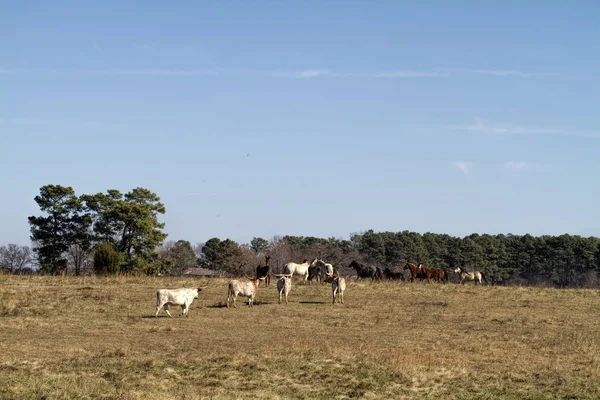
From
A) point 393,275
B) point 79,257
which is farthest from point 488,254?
point 79,257

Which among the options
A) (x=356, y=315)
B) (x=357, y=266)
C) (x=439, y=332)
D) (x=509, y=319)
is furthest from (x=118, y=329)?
(x=357, y=266)

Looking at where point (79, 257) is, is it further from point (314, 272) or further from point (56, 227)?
point (314, 272)

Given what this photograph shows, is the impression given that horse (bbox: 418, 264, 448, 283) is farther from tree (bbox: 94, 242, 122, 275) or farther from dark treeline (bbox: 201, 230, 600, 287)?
dark treeline (bbox: 201, 230, 600, 287)

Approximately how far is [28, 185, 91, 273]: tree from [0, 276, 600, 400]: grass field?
97.8 feet

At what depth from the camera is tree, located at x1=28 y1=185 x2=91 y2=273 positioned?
2431 inches

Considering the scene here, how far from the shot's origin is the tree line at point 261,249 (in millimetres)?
61781

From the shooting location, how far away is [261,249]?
10825cm

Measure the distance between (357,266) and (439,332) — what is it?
69.6ft

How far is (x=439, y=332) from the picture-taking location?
2412 cm

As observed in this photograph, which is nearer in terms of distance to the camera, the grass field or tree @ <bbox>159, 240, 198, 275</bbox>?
the grass field

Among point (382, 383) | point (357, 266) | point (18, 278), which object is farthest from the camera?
point (357, 266)

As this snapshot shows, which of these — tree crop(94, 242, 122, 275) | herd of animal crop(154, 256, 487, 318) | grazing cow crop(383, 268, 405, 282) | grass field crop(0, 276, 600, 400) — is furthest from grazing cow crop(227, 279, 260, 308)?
tree crop(94, 242, 122, 275)

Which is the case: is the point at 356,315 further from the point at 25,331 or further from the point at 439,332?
the point at 25,331

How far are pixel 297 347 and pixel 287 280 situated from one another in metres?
10.9
